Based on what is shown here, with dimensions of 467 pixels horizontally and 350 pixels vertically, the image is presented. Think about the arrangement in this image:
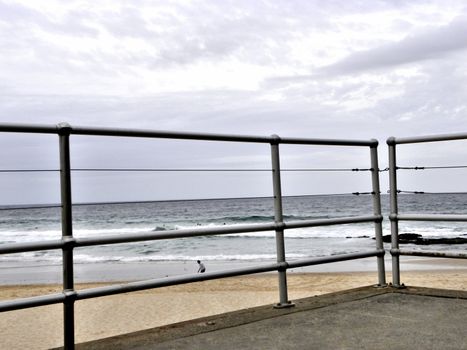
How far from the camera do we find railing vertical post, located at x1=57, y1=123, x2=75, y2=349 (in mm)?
2854

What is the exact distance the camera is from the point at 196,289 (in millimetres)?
12539

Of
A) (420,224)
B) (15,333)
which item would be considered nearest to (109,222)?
(420,224)

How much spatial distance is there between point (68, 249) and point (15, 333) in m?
6.21

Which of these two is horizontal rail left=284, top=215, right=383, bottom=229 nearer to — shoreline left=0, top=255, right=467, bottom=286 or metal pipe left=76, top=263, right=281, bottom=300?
metal pipe left=76, top=263, right=281, bottom=300

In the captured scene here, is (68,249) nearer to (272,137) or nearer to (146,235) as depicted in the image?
(146,235)

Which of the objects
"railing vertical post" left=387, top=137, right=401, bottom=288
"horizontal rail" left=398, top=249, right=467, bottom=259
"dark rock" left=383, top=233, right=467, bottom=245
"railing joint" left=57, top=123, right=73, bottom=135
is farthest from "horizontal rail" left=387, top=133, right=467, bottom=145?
"dark rock" left=383, top=233, right=467, bottom=245

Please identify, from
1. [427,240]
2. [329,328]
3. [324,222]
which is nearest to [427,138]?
[324,222]

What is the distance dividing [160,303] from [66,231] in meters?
7.92

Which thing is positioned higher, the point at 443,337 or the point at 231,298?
the point at 443,337

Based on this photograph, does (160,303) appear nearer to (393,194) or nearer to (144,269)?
(144,269)

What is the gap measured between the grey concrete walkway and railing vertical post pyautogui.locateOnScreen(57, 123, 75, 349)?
7.2 inches

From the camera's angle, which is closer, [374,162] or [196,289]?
[374,162]

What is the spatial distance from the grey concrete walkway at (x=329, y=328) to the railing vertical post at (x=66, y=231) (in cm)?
18

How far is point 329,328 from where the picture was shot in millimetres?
3176
